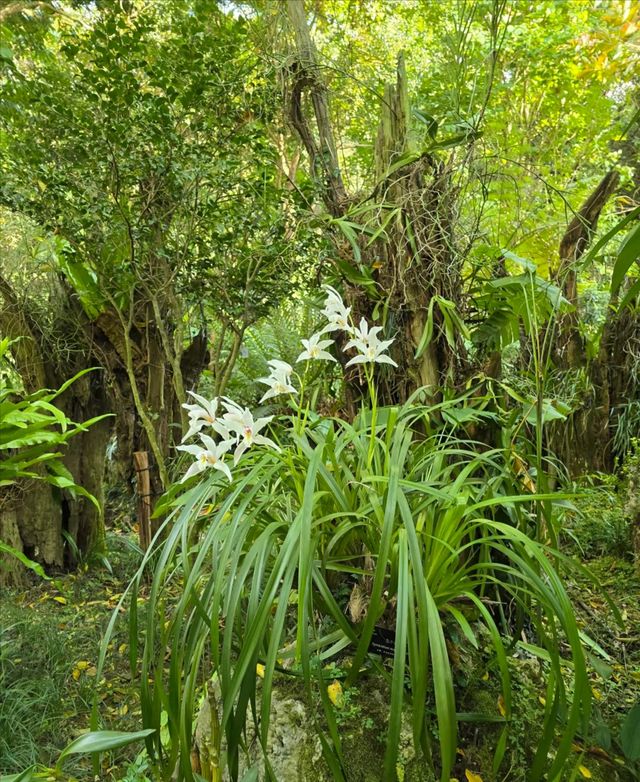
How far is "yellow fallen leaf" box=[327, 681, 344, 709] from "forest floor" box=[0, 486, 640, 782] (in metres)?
0.29

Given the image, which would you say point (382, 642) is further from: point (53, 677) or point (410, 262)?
point (53, 677)

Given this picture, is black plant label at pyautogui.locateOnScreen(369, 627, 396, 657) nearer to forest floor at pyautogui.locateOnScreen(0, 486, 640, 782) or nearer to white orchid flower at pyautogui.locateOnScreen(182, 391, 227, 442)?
forest floor at pyautogui.locateOnScreen(0, 486, 640, 782)

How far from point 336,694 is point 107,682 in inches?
41.6

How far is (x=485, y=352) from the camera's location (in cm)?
193

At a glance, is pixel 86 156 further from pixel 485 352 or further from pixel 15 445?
pixel 485 352

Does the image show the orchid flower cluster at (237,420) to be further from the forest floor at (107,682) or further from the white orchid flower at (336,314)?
the forest floor at (107,682)

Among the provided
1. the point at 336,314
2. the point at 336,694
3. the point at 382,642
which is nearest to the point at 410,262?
the point at 336,314

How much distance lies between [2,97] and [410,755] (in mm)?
2822

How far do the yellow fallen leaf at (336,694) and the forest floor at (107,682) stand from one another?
29 centimetres

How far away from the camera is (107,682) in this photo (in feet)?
6.35

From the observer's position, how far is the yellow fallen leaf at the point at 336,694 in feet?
4.20

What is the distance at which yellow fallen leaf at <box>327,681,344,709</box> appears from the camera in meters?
1.28

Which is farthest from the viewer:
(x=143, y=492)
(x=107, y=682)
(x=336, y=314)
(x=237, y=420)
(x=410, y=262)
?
(x=143, y=492)

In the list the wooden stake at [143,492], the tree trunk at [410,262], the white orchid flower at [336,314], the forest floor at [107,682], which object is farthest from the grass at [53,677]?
the tree trunk at [410,262]
